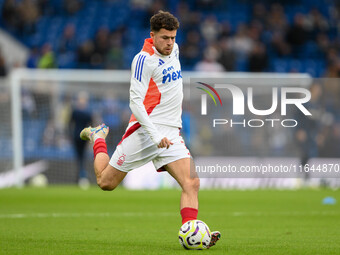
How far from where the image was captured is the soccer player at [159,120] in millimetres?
7672

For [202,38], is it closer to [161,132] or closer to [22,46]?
[22,46]

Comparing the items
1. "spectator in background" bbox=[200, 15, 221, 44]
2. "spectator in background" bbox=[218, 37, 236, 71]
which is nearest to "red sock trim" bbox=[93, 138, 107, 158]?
"spectator in background" bbox=[218, 37, 236, 71]

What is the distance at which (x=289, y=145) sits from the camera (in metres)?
20.0

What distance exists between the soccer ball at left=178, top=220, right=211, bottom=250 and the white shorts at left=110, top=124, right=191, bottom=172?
2.52ft

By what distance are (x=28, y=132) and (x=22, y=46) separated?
786cm

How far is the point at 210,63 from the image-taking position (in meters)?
23.0

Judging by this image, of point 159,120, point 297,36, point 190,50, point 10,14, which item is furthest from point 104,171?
point 10,14

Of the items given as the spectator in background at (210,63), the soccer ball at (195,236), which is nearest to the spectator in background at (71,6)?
the spectator in background at (210,63)

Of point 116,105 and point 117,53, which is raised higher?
point 117,53

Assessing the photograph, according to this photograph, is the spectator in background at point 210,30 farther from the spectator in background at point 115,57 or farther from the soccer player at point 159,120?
the soccer player at point 159,120

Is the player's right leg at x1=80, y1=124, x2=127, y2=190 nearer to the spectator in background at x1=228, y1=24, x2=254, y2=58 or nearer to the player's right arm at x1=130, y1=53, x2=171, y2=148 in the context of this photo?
the player's right arm at x1=130, y1=53, x2=171, y2=148

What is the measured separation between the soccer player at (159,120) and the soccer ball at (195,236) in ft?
0.45

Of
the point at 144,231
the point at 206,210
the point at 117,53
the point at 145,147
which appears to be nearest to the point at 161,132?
the point at 145,147

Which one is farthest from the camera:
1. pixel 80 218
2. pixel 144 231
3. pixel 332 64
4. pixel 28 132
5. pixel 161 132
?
pixel 332 64
